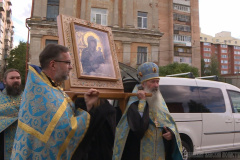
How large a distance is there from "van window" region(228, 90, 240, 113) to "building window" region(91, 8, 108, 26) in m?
16.5

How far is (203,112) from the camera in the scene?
5.34m

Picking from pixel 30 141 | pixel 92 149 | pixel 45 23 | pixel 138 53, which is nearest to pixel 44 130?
pixel 30 141

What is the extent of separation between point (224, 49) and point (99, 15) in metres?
78.9

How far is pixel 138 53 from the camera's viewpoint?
21.6 metres

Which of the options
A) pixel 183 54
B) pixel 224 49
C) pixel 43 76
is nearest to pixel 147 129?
pixel 43 76

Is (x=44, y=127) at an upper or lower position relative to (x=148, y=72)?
lower

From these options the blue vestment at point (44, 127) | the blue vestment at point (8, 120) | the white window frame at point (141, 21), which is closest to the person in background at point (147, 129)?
the blue vestment at point (44, 127)

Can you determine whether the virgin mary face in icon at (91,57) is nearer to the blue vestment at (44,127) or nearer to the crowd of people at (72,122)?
the crowd of people at (72,122)

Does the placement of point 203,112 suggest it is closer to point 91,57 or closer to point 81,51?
point 91,57

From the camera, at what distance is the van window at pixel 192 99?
16.4 feet

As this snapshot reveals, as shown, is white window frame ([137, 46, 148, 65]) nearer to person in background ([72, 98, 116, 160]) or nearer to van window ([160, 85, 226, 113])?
van window ([160, 85, 226, 113])

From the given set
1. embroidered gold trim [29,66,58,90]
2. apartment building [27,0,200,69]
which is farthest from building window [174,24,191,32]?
embroidered gold trim [29,66,58,90]

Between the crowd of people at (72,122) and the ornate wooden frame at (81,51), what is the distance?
20 centimetres

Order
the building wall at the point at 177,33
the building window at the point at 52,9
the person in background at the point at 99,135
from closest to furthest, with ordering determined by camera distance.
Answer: the person in background at the point at 99,135 < the building window at the point at 52,9 < the building wall at the point at 177,33
